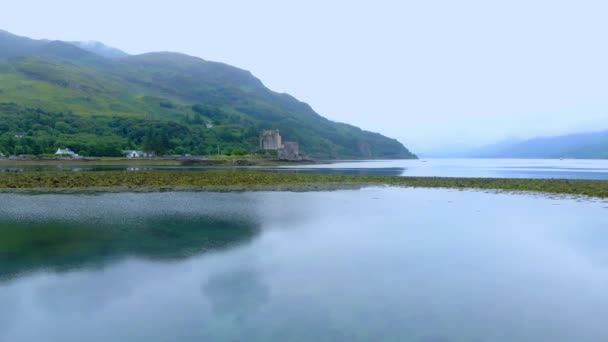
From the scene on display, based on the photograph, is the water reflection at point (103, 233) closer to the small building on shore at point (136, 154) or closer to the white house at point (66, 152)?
the white house at point (66, 152)

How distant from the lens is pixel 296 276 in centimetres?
2088

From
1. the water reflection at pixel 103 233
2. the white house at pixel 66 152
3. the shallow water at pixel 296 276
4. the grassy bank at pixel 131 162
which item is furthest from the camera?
the white house at pixel 66 152

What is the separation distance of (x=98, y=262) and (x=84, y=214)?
55.7ft

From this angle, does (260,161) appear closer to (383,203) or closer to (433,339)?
(383,203)

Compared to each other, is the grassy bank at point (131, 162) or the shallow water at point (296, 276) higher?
the grassy bank at point (131, 162)

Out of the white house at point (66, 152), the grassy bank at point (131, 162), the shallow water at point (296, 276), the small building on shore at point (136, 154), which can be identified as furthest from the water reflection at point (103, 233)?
the small building on shore at point (136, 154)

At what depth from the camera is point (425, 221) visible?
36.8 m

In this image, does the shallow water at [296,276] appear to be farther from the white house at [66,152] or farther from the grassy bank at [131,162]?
the white house at [66,152]

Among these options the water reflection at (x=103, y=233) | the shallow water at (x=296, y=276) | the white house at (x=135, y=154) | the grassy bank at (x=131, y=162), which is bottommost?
the shallow water at (x=296, y=276)

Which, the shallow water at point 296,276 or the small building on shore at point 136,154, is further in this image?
the small building on shore at point 136,154

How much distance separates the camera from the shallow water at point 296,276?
48.2 ft

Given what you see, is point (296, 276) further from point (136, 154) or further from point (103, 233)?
point (136, 154)

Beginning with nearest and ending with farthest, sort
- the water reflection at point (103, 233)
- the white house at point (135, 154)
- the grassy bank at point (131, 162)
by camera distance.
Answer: the water reflection at point (103, 233), the grassy bank at point (131, 162), the white house at point (135, 154)

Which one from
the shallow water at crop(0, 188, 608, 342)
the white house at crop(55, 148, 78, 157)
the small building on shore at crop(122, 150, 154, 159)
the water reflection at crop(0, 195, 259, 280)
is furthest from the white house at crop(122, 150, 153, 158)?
the shallow water at crop(0, 188, 608, 342)
